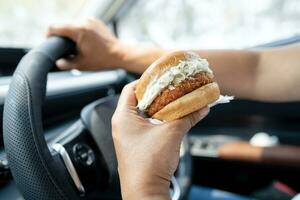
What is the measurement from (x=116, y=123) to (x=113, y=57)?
1.39 feet

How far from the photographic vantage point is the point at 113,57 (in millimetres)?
919

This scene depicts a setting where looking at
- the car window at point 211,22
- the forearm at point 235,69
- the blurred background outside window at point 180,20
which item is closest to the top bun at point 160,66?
the forearm at point 235,69

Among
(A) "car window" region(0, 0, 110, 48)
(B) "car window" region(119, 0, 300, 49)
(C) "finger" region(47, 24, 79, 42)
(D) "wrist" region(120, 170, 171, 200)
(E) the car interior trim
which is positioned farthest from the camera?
(B) "car window" region(119, 0, 300, 49)

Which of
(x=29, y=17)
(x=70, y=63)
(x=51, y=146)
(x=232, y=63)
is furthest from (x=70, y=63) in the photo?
(x=29, y=17)

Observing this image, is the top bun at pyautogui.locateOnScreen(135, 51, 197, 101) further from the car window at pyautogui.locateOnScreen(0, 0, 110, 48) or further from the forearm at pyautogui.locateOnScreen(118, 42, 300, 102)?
the car window at pyautogui.locateOnScreen(0, 0, 110, 48)

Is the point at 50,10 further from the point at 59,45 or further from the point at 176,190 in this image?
the point at 176,190

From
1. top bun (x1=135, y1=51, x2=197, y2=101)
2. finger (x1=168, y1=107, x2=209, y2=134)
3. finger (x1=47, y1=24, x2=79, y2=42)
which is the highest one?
finger (x1=47, y1=24, x2=79, y2=42)

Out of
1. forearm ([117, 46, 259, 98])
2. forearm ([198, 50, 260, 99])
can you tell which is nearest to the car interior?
forearm ([117, 46, 259, 98])

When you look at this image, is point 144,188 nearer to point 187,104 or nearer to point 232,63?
point 187,104

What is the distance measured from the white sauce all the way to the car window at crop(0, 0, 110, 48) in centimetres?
80

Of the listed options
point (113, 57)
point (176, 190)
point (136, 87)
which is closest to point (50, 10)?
point (113, 57)

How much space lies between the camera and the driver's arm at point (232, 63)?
2.88 ft

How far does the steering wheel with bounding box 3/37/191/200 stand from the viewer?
0.56m

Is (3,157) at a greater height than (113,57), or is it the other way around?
(113,57)
